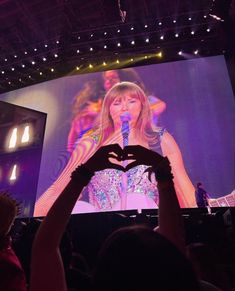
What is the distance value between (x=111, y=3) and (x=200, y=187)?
13.0 feet

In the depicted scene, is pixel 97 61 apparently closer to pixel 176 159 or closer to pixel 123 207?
pixel 176 159

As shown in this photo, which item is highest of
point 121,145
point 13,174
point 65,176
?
point 121,145

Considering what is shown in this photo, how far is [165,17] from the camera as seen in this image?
684 cm

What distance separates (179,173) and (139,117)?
1.47 m

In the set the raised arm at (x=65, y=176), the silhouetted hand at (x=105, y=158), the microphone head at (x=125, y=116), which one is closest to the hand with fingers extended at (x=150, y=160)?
the silhouetted hand at (x=105, y=158)

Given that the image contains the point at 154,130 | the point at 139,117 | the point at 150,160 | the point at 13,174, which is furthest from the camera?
the point at 13,174

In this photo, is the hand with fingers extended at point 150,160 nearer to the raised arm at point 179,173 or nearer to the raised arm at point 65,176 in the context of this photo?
the raised arm at point 179,173

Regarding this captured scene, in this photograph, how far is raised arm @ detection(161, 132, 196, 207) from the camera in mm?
5250

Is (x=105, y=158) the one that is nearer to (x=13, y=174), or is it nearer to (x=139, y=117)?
(x=139, y=117)

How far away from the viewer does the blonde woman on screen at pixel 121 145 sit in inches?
214

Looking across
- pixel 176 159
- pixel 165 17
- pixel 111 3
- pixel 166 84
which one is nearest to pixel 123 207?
pixel 176 159

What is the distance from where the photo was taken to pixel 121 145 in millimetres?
5859

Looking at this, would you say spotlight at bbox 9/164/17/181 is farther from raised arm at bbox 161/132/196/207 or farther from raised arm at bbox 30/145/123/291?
raised arm at bbox 30/145/123/291

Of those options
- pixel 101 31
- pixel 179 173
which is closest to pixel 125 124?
pixel 179 173
